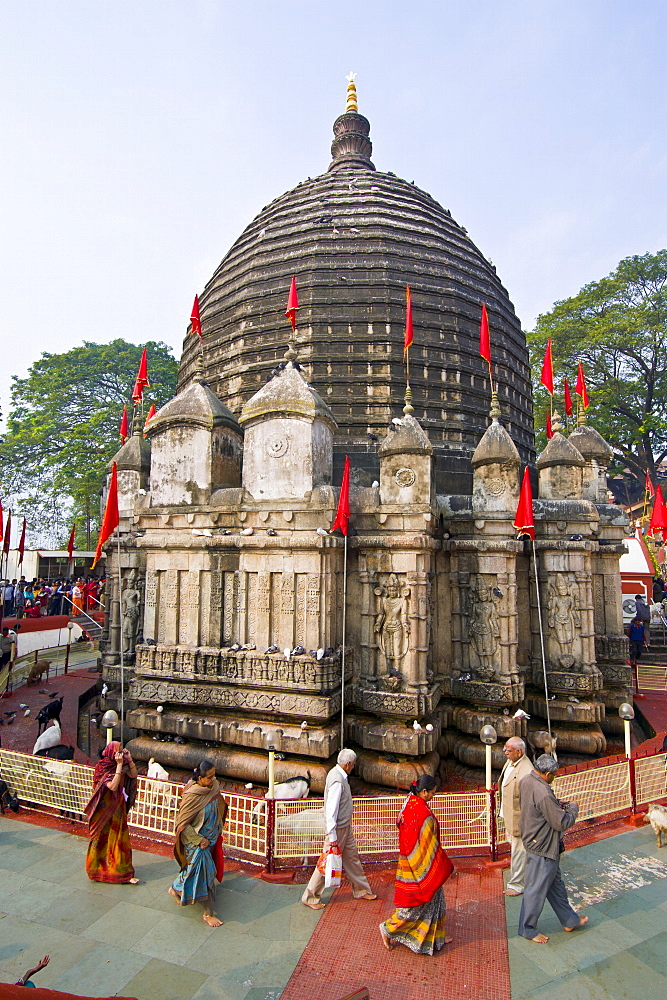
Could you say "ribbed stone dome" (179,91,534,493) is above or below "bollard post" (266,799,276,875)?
above

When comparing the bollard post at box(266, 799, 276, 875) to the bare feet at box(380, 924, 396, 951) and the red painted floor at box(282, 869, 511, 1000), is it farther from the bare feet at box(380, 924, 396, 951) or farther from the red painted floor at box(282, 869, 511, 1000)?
the bare feet at box(380, 924, 396, 951)

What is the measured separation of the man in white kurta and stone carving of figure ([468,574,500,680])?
4.90 m

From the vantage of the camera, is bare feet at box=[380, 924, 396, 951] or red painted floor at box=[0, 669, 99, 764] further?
red painted floor at box=[0, 669, 99, 764]

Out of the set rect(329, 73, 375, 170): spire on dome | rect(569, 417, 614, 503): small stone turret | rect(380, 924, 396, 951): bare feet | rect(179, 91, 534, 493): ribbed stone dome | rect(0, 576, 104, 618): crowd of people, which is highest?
rect(329, 73, 375, 170): spire on dome

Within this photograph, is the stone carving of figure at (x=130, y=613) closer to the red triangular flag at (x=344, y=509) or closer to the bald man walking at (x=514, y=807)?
the red triangular flag at (x=344, y=509)

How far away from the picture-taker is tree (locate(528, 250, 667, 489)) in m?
31.5

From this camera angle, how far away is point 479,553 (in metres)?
9.93

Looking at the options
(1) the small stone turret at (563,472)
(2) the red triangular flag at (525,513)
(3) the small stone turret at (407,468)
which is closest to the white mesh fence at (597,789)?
(2) the red triangular flag at (525,513)

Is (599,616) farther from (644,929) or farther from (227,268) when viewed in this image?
(227,268)

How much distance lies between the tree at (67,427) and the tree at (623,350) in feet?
87.0

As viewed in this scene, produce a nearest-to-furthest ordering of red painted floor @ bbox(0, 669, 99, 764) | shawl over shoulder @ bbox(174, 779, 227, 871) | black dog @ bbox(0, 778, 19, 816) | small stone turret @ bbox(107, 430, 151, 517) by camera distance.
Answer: shawl over shoulder @ bbox(174, 779, 227, 871)
black dog @ bbox(0, 778, 19, 816)
red painted floor @ bbox(0, 669, 99, 764)
small stone turret @ bbox(107, 430, 151, 517)

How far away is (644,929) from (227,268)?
18.9 m

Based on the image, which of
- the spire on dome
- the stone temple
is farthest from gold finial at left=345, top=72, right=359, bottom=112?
the stone temple

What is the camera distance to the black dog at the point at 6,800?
7305 millimetres
